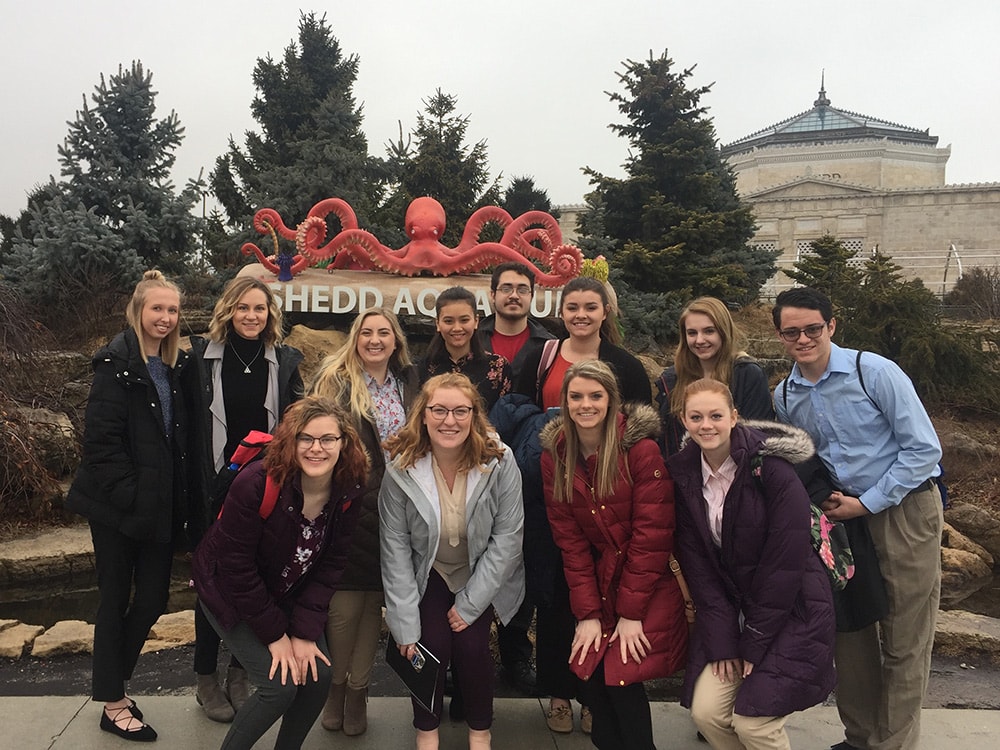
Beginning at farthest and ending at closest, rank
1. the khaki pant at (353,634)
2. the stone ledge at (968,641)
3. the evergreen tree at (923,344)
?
the evergreen tree at (923,344), the stone ledge at (968,641), the khaki pant at (353,634)

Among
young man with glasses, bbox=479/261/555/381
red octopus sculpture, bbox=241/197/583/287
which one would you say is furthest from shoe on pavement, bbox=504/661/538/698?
red octopus sculpture, bbox=241/197/583/287

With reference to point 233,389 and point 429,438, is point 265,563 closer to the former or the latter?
point 429,438

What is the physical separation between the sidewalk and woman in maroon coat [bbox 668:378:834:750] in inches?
29.5

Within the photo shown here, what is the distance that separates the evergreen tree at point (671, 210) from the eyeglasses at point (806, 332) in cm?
872

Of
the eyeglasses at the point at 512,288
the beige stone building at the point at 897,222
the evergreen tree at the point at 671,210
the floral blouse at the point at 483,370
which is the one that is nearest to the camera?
the floral blouse at the point at 483,370

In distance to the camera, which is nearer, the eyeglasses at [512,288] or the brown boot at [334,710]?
A: the brown boot at [334,710]

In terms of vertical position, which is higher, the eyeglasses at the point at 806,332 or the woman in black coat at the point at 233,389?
the eyeglasses at the point at 806,332

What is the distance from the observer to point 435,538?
260cm

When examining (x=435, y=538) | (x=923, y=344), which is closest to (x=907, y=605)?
(x=435, y=538)

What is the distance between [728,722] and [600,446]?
1.00m

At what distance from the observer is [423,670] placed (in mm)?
2553

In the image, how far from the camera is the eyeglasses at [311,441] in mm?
2408

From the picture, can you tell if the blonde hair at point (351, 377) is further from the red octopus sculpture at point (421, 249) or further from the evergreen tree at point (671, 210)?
the evergreen tree at point (671, 210)

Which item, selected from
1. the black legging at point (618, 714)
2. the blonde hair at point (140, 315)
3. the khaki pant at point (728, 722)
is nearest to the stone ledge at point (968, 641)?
the khaki pant at point (728, 722)
